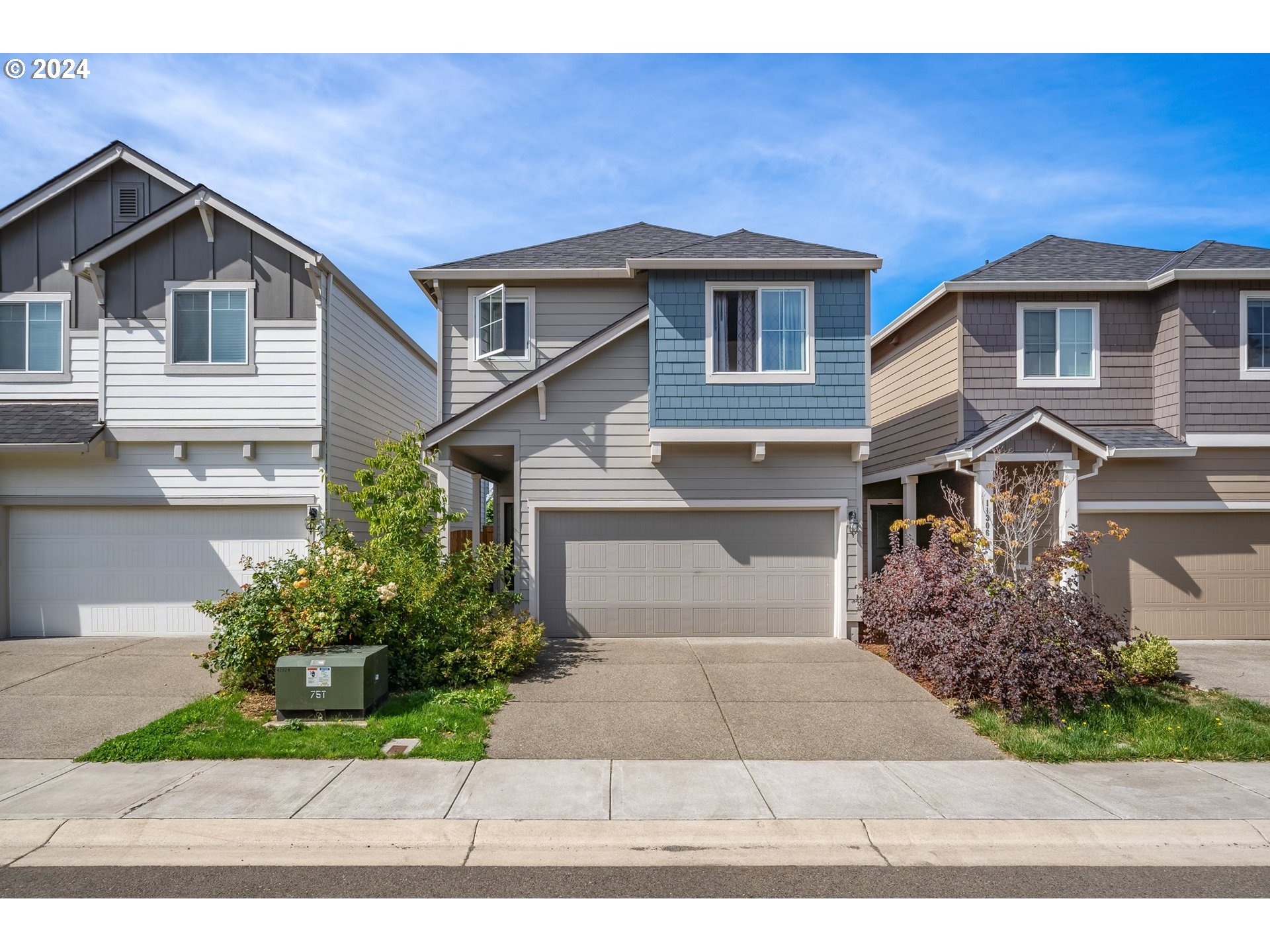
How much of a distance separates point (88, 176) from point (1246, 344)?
815 inches

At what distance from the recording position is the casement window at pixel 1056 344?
13.0 m

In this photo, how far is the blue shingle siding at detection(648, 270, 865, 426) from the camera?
11.3m

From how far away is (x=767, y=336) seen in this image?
1143 centimetres

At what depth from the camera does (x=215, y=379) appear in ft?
40.4

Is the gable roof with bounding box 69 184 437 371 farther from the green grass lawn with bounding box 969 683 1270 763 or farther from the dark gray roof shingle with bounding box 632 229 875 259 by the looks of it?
the green grass lawn with bounding box 969 683 1270 763

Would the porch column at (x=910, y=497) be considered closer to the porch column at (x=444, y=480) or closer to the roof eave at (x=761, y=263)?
the roof eave at (x=761, y=263)

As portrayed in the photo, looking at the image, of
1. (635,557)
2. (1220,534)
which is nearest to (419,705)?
(635,557)

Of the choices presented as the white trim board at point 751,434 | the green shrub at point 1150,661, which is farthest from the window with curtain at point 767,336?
the green shrub at point 1150,661

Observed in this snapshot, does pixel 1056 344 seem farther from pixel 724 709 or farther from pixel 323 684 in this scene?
pixel 323 684

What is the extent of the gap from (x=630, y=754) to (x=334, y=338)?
9450mm

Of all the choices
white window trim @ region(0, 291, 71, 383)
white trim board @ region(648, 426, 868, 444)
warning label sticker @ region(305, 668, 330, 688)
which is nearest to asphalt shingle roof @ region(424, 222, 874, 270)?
white trim board @ region(648, 426, 868, 444)

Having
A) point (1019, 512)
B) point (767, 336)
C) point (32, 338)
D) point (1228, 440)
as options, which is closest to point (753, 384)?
point (767, 336)

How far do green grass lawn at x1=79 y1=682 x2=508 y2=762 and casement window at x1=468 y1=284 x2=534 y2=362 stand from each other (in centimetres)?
700

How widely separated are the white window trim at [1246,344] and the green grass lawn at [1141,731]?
6.52m
